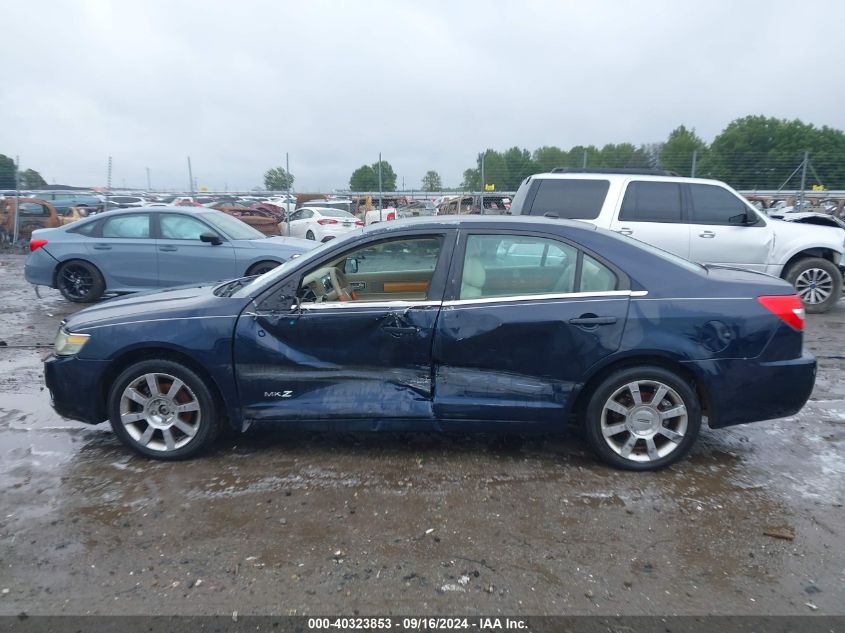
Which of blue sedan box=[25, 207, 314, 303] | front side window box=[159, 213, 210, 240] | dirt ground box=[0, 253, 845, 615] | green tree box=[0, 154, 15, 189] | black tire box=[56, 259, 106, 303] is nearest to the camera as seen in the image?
dirt ground box=[0, 253, 845, 615]

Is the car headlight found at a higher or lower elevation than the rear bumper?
higher

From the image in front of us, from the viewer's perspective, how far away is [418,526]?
10.6 ft

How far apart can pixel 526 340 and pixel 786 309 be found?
157 centimetres

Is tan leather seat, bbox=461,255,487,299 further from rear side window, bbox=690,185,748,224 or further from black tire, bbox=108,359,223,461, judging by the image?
rear side window, bbox=690,185,748,224

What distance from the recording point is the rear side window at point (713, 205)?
8148mm

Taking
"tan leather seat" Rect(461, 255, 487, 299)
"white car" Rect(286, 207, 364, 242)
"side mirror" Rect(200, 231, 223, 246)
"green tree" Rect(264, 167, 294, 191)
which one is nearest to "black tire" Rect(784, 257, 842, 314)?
"tan leather seat" Rect(461, 255, 487, 299)

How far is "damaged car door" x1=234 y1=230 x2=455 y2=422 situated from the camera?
3.80m

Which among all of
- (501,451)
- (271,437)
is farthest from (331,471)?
(501,451)

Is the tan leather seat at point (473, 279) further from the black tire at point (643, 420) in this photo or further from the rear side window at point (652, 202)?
the rear side window at point (652, 202)

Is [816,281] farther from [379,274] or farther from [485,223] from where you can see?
[379,274]

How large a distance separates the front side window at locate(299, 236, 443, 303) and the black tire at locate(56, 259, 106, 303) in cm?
661

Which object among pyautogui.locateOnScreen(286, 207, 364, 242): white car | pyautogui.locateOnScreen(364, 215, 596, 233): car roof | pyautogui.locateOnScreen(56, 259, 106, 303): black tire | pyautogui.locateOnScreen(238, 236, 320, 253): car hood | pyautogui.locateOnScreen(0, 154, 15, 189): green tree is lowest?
pyautogui.locateOnScreen(56, 259, 106, 303): black tire

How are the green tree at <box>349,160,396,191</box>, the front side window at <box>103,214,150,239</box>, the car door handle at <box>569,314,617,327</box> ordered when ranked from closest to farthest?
the car door handle at <box>569,314,617,327</box>
the front side window at <box>103,214,150,239</box>
the green tree at <box>349,160,396,191</box>

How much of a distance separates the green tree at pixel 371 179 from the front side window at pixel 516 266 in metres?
26.5
